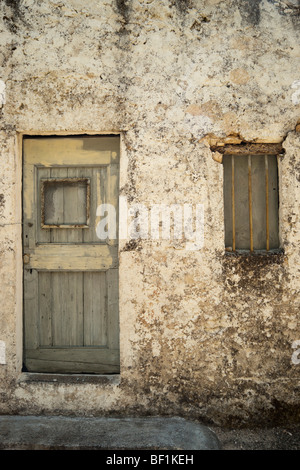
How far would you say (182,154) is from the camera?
2.80 meters

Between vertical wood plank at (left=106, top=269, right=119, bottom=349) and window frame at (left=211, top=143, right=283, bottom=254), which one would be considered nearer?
window frame at (left=211, top=143, right=283, bottom=254)

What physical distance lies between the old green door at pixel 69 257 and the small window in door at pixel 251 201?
896mm

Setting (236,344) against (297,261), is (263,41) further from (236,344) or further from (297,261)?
(236,344)

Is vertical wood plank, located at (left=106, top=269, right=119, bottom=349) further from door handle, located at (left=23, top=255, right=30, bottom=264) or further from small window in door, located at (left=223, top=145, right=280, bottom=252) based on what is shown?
small window in door, located at (left=223, top=145, right=280, bottom=252)

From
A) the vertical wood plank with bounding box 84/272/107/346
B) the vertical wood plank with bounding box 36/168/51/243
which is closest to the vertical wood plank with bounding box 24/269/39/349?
the vertical wood plank with bounding box 36/168/51/243

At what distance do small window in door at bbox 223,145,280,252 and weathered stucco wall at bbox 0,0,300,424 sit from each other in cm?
14

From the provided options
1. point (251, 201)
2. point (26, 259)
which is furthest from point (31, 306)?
point (251, 201)

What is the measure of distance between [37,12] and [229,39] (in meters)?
1.47

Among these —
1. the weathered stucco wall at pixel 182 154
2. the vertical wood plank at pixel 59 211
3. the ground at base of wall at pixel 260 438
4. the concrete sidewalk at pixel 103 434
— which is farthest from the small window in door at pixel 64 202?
the ground at base of wall at pixel 260 438

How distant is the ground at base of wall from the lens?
100 inches

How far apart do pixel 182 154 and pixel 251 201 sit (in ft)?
2.16

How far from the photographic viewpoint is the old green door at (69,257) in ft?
9.68

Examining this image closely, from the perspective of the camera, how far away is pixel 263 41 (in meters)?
2.79

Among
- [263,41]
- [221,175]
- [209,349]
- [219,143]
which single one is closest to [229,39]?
[263,41]
